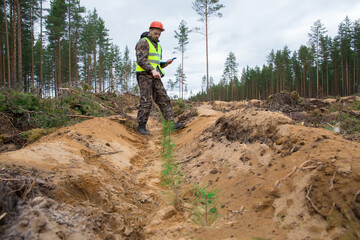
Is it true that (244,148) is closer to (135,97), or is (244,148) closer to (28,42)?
(135,97)

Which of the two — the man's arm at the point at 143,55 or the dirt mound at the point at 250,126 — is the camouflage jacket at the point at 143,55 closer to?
the man's arm at the point at 143,55

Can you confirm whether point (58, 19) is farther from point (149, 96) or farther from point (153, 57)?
point (149, 96)

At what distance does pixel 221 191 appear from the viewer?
85.0 inches

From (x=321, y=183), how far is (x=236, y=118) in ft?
5.91

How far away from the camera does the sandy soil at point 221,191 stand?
1296 mm

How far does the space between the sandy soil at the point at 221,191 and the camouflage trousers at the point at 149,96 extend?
2.39 meters

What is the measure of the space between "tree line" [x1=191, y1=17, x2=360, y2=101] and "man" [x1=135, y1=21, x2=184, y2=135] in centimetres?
3347

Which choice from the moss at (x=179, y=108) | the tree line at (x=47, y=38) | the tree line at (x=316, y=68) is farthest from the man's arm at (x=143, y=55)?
the tree line at (x=316, y=68)

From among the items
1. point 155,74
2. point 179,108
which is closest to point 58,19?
point 179,108

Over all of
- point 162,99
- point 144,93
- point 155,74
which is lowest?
point 162,99

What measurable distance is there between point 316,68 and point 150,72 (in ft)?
155

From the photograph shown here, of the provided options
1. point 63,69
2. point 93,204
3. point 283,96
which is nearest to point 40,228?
point 93,204

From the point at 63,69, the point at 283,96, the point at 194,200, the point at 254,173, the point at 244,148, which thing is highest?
the point at 63,69

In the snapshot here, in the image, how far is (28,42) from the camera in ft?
86.1
